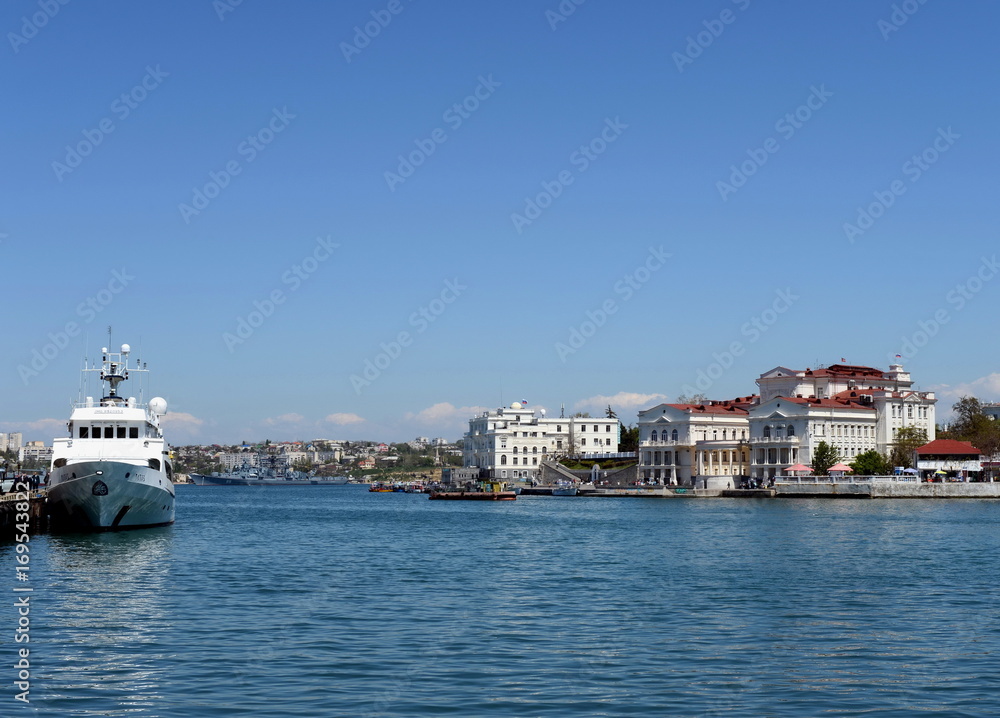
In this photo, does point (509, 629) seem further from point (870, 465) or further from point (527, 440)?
point (527, 440)

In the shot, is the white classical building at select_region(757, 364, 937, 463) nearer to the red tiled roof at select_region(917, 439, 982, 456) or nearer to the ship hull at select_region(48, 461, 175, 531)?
the red tiled roof at select_region(917, 439, 982, 456)

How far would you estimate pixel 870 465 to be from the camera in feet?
382

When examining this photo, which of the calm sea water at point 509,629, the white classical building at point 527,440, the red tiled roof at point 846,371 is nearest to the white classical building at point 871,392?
the red tiled roof at point 846,371

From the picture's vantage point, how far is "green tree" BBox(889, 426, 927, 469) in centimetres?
12171

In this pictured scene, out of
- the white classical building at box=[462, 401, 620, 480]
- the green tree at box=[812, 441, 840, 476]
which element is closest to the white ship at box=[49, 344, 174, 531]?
the green tree at box=[812, 441, 840, 476]

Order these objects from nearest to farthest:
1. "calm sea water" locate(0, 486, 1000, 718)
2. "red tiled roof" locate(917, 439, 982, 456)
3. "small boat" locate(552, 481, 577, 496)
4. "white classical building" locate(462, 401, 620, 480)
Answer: "calm sea water" locate(0, 486, 1000, 718) < "red tiled roof" locate(917, 439, 982, 456) < "small boat" locate(552, 481, 577, 496) < "white classical building" locate(462, 401, 620, 480)

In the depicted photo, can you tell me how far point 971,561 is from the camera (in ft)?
133

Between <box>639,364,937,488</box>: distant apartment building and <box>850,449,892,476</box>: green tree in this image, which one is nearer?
<box>850,449,892,476</box>: green tree

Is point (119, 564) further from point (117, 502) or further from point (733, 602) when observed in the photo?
point (733, 602)

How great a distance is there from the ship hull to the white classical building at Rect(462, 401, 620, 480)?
4745 inches

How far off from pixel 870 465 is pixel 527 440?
221 feet

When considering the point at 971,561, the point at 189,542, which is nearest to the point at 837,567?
the point at 971,561

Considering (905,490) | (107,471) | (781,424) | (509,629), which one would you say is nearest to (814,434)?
(781,424)

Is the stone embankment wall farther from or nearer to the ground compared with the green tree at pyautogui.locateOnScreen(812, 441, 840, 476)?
nearer to the ground
